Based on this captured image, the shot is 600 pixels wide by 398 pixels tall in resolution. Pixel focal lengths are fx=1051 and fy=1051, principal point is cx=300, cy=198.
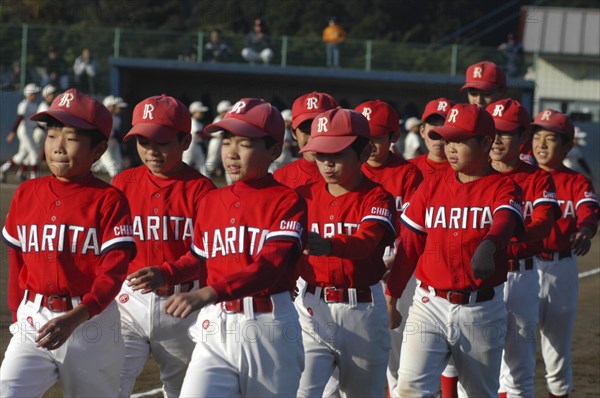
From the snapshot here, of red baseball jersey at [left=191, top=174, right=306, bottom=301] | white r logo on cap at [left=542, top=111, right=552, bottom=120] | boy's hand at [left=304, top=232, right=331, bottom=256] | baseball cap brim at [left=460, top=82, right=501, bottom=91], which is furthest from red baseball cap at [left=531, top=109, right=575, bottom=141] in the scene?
red baseball jersey at [left=191, top=174, right=306, bottom=301]

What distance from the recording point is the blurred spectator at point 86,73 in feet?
88.0

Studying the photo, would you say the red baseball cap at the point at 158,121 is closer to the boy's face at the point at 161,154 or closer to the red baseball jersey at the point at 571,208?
the boy's face at the point at 161,154

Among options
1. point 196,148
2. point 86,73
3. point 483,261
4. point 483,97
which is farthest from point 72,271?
point 86,73

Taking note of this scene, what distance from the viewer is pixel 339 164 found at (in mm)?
5988

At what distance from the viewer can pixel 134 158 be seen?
2552 cm

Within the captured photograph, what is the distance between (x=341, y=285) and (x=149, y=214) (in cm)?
122

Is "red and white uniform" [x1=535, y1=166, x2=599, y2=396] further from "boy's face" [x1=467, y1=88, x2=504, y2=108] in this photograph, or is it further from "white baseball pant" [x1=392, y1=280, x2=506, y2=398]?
"white baseball pant" [x1=392, y1=280, x2=506, y2=398]

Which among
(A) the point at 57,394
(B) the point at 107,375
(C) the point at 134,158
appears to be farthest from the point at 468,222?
(C) the point at 134,158

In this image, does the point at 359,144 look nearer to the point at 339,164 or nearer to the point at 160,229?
the point at 339,164

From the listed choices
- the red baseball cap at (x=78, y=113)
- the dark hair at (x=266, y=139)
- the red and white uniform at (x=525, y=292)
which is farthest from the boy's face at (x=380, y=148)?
the red baseball cap at (x=78, y=113)

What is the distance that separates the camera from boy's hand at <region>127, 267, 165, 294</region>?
5281 mm

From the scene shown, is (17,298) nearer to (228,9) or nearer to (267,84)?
(267,84)

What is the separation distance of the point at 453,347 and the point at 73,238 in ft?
7.87

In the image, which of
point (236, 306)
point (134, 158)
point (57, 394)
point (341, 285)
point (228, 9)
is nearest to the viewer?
point (236, 306)
